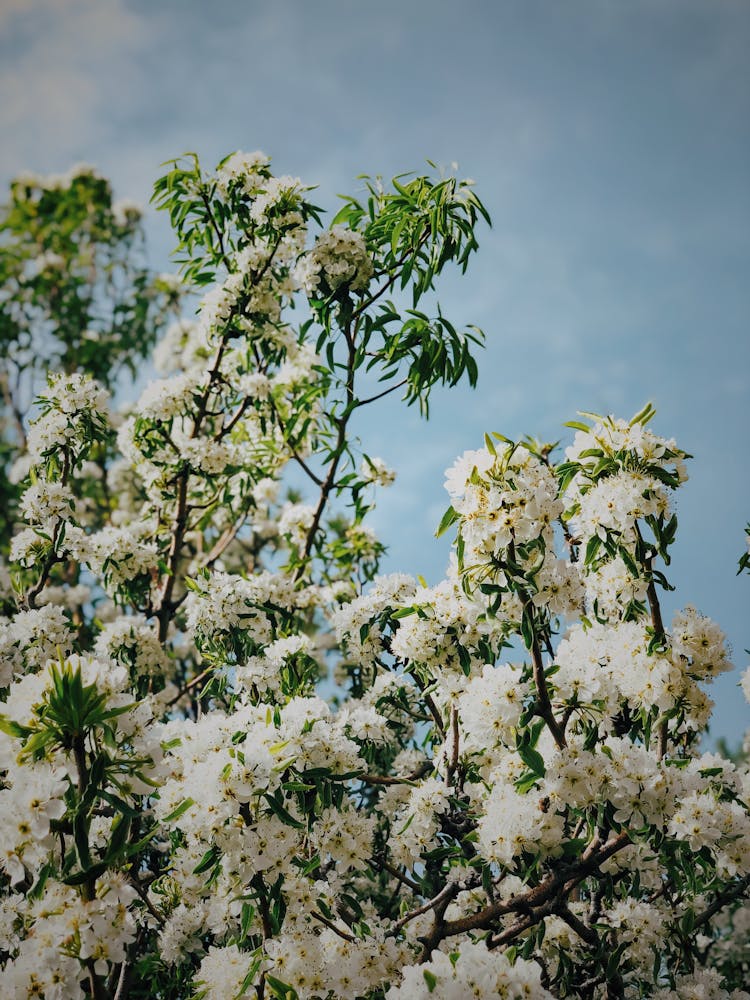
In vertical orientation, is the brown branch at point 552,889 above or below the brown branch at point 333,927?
above

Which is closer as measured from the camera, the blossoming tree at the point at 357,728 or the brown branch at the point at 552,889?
the blossoming tree at the point at 357,728

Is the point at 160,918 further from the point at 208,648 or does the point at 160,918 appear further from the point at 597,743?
the point at 597,743

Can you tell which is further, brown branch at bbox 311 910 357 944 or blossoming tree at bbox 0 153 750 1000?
brown branch at bbox 311 910 357 944

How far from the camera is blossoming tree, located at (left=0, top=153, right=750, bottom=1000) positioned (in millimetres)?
2443

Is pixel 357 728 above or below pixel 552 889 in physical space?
above

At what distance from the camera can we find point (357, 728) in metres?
3.85

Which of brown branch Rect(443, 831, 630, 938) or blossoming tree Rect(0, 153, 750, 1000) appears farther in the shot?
brown branch Rect(443, 831, 630, 938)

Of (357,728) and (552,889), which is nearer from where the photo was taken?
(552,889)

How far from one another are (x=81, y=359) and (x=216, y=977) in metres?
6.86

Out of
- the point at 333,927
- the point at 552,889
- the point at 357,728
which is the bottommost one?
the point at 333,927

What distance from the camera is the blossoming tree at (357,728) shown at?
2.44 metres

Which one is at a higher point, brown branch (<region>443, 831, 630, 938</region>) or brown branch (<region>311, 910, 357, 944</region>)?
brown branch (<region>443, 831, 630, 938</region>)

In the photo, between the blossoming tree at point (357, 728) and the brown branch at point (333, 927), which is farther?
the brown branch at point (333, 927)

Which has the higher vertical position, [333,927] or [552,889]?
[552,889]
